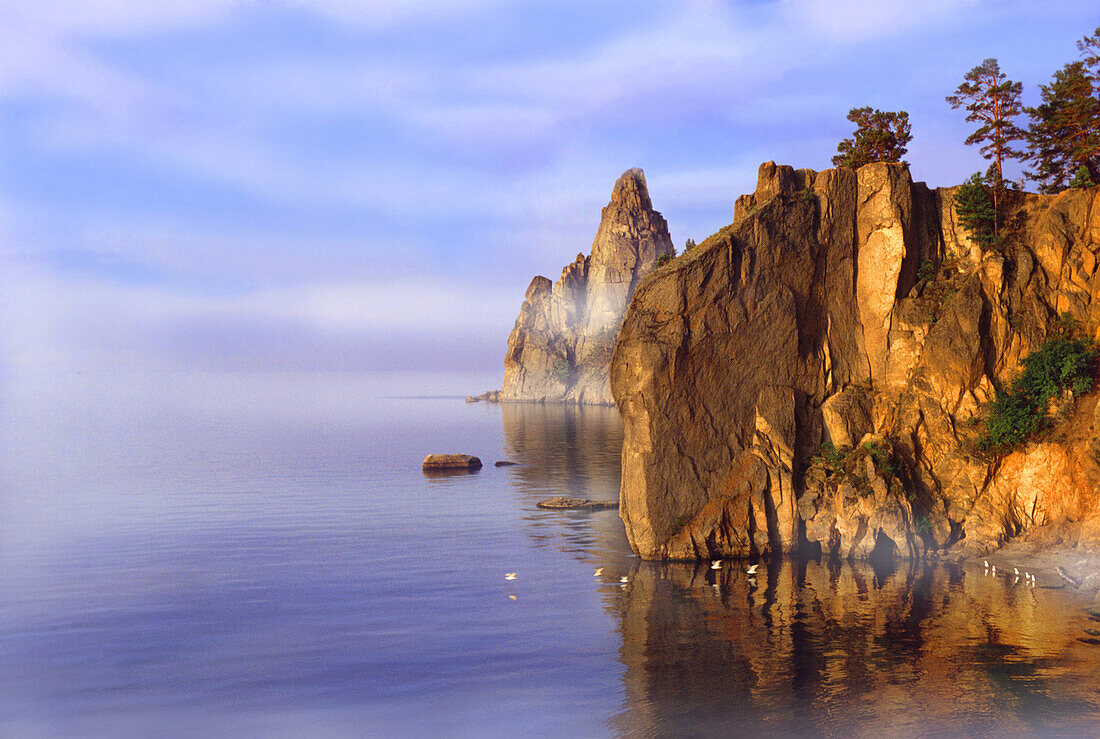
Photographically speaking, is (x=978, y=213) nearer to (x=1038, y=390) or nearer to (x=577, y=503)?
(x=1038, y=390)

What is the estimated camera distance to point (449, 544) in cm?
5222

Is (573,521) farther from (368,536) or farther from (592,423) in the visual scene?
(592,423)

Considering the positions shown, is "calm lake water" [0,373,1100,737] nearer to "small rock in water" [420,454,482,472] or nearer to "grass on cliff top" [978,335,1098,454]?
"grass on cliff top" [978,335,1098,454]

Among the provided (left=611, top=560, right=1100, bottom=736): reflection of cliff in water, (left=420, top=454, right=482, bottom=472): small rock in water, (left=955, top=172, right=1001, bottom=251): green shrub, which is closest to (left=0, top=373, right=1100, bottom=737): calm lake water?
(left=611, top=560, right=1100, bottom=736): reflection of cliff in water

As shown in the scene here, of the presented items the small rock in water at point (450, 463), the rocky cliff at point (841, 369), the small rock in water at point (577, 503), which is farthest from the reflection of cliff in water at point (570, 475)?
the rocky cliff at point (841, 369)

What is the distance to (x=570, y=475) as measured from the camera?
273ft

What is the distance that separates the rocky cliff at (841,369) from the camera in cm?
4278

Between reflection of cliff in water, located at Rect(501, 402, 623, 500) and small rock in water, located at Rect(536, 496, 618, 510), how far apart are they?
2566mm

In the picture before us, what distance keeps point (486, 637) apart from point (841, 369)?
89.9 feet

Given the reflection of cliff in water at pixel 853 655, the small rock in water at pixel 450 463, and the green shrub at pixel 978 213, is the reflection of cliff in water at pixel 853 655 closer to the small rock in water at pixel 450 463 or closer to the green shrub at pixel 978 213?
the green shrub at pixel 978 213

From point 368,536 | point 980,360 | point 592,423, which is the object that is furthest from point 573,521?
point 592,423

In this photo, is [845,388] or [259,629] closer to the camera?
[259,629]

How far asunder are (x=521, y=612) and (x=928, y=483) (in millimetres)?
24348

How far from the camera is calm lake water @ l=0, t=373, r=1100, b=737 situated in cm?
2481
